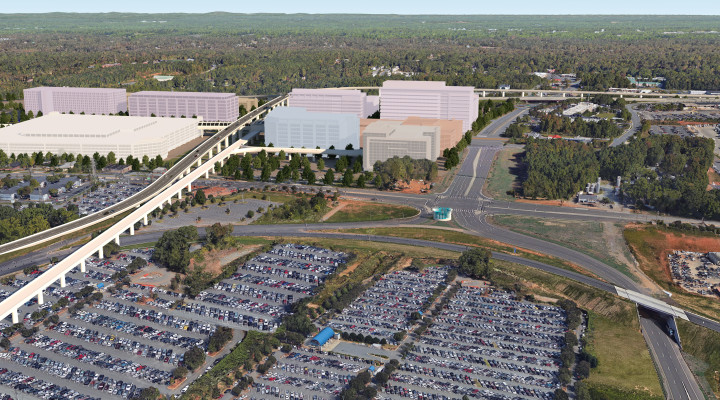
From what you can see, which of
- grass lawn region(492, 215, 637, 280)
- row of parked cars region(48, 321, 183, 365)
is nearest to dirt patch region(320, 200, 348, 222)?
grass lawn region(492, 215, 637, 280)

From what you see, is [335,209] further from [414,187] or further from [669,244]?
[669,244]

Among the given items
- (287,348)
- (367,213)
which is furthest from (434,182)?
(287,348)

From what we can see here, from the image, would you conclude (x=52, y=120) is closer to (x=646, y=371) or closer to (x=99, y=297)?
(x=99, y=297)

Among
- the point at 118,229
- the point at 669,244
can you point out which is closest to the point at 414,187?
the point at 669,244

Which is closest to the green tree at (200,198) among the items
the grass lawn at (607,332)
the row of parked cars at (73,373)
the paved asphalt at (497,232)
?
the paved asphalt at (497,232)

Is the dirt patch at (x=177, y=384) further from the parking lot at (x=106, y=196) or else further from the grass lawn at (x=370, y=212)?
the parking lot at (x=106, y=196)
